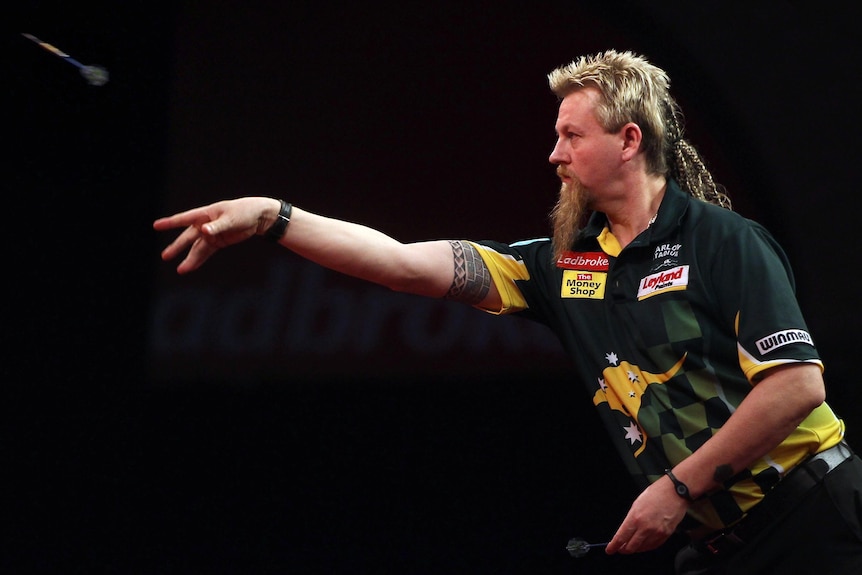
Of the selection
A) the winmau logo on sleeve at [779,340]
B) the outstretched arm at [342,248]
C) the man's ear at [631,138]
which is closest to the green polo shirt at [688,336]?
the winmau logo on sleeve at [779,340]

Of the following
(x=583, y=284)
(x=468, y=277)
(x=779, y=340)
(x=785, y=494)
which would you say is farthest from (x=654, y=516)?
(x=468, y=277)

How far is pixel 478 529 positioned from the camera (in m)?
3.69

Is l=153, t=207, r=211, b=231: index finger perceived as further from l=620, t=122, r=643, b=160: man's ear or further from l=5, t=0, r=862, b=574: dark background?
l=5, t=0, r=862, b=574: dark background

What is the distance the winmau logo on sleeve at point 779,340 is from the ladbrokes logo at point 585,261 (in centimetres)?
44

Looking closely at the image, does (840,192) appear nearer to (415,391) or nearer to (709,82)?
(709,82)

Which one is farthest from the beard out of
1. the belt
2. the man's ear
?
the belt

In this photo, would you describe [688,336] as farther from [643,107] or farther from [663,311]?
[643,107]

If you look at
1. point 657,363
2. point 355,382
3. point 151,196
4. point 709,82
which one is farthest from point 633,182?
point 151,196

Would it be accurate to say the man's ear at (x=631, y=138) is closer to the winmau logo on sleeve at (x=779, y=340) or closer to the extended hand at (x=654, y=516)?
the winmau logo on sleeve at (x=779, y=340)

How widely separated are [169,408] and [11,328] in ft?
2.14

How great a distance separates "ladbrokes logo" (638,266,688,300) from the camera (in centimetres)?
205

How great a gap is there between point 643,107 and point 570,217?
0.96 ft

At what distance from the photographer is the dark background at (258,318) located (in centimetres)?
365

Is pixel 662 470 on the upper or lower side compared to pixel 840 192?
lower
